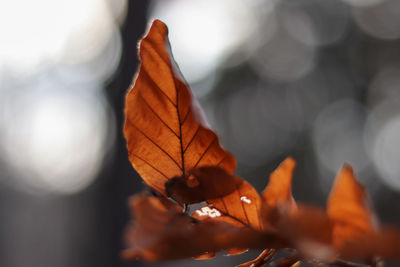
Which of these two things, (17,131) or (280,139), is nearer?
(280,139)

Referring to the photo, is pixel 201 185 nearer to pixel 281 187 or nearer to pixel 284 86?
pixel 281 187

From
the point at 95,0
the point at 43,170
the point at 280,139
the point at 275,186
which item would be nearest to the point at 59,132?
the point at 43,170

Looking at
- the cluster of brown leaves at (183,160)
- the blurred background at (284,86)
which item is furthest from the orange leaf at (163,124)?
the blurred background at (284,86)

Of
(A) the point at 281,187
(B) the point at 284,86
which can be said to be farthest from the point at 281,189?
(B) the point at 284,86

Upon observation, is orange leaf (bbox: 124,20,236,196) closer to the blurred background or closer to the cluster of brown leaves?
the cluster of brown leaves

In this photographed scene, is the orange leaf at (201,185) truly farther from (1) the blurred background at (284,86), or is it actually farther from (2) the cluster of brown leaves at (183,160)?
(1) the blurred background at (284,86)

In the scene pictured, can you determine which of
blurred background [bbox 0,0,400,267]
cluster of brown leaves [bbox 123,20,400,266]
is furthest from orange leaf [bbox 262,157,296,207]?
blurred background [bbox 0,0,400,267]

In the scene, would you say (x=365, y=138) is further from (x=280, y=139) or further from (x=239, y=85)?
(x=239, y=85)
